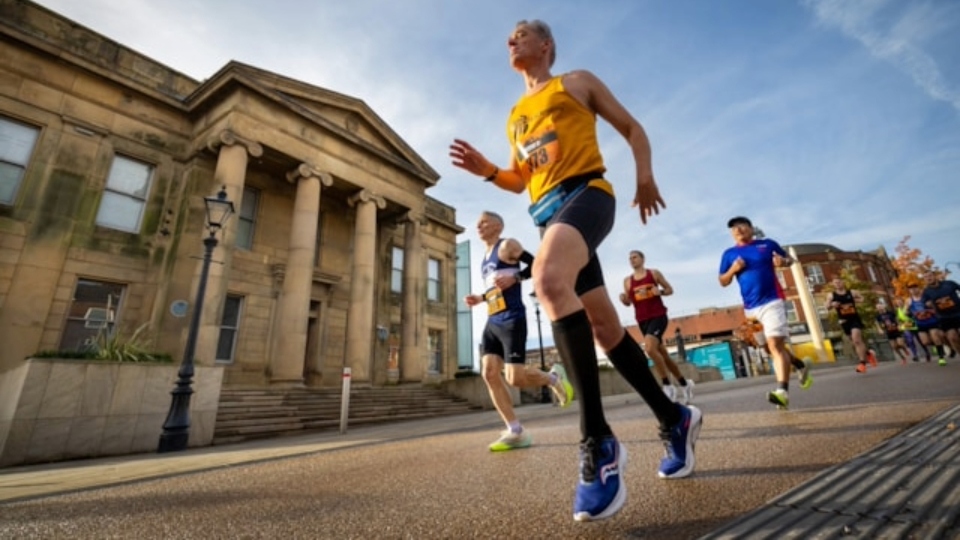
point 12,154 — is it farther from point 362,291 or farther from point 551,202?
point 551,202

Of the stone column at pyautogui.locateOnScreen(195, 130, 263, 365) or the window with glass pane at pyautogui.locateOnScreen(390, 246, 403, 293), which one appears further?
the window with glass pane at pyautogui.locateOnScreen(390, 246, 403, 293)

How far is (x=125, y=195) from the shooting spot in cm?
1207

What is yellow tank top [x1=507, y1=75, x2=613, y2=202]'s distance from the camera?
2102 millimetres

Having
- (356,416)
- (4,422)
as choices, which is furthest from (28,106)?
(356,416)

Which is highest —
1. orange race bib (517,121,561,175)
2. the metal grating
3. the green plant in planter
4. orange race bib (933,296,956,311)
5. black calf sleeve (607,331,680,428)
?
orange race bib (933,296,956,311)

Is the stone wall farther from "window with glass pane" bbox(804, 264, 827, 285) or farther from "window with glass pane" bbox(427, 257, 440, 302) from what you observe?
"window with glass pane" bbox(804, 264, 827, 285)

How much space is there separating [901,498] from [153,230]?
15.7 m

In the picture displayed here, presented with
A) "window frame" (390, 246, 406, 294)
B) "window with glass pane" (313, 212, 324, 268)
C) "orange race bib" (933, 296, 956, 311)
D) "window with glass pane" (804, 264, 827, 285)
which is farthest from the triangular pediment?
"window with glass pane" (804, 264, 827, 285)

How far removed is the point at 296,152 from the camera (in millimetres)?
13758

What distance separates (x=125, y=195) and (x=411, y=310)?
9.54m

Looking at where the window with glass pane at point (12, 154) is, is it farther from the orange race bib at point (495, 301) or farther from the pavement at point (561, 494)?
the orange race bib at point (495, 301)

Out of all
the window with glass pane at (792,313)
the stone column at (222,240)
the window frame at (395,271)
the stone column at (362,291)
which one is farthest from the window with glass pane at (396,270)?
the window with glass pane at (792,313)

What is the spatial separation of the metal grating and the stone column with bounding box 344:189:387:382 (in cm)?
1298

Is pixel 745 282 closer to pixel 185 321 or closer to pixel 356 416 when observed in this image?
pixel 356 416
